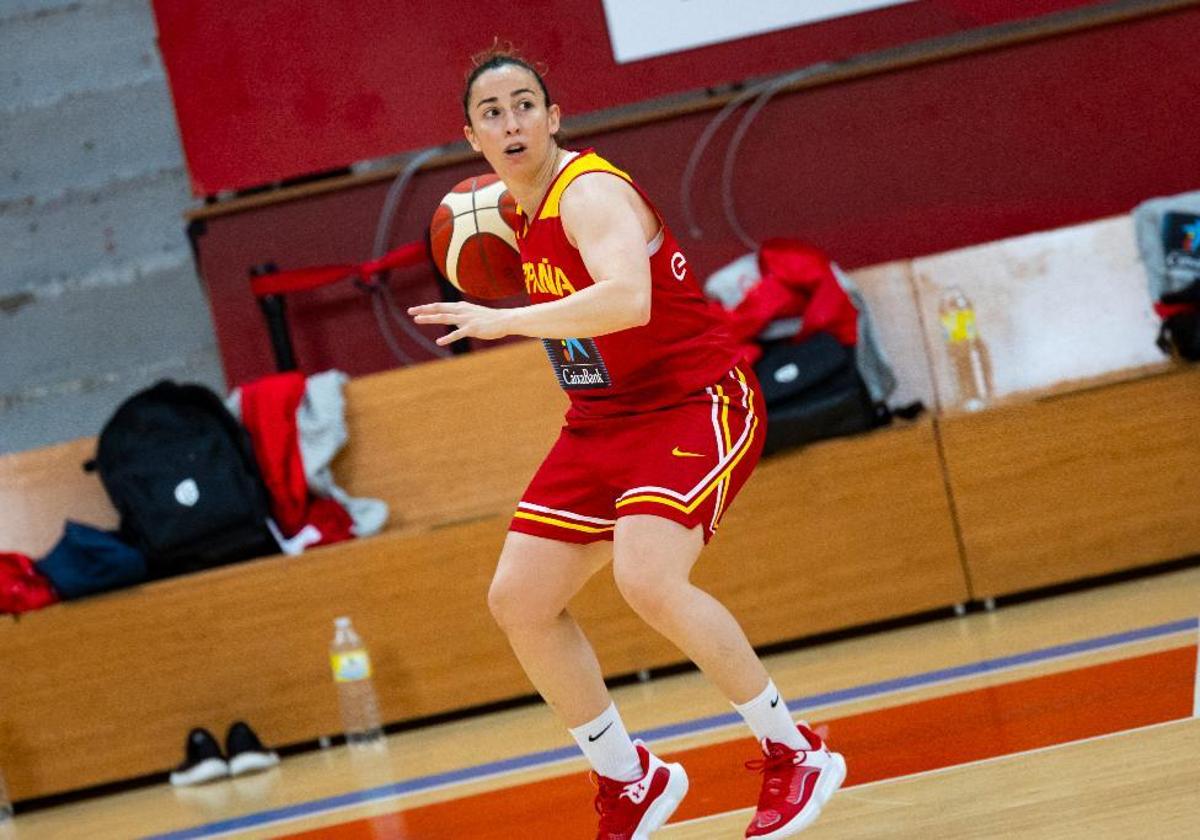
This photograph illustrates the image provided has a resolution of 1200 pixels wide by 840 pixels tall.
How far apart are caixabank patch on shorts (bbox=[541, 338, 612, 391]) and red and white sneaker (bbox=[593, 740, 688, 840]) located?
67 centimetres

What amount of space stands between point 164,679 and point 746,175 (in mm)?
2653

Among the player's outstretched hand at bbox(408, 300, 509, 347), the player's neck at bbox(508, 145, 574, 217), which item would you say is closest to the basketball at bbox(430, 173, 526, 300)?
the player's neck at bbox(508, 145, 574, 217)

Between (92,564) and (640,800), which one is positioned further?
(92,564)

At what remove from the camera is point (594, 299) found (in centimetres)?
261

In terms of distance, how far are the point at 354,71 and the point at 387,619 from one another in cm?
207

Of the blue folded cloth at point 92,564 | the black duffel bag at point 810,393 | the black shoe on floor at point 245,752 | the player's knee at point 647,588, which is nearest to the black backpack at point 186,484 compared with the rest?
the blue folded cloth at point 92,564

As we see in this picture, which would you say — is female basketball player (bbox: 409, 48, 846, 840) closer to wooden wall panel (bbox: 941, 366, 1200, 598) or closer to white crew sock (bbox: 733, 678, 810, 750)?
white crew sock (bbox: 733, 678, 810, 750)

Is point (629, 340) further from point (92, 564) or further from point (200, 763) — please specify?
point (92, 564)

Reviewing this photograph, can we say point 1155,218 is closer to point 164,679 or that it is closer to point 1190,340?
point 1190,340

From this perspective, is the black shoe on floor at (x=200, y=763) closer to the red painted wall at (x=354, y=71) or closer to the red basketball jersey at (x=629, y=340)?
the red painted wall at (x=354, y=71)

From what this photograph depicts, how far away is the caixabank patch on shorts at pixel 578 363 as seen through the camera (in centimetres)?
291

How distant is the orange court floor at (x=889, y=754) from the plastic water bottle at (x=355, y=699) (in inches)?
4.1

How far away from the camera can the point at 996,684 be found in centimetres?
375

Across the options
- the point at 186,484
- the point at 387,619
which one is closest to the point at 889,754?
the point at 387,619
